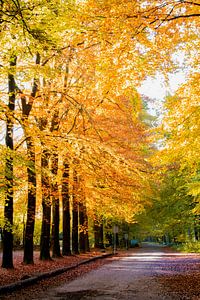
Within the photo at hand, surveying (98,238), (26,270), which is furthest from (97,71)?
(98,238)

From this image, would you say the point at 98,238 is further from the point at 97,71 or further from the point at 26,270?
the point at 97,71

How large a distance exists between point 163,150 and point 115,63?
4272 mm

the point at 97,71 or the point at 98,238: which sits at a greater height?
the point at 97,71

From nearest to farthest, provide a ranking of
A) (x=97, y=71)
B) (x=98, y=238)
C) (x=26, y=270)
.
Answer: (x=97, y=71)
(x=26, y=270)
(x=98, y=238)

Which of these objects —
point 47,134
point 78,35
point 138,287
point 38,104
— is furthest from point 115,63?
point 38,104

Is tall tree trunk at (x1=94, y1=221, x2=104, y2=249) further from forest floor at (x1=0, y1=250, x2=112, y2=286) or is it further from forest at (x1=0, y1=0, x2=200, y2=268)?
forest at (x1=0, y1=0, x2=200, y2=268)

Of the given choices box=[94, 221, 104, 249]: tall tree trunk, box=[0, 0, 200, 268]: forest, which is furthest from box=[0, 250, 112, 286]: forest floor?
box=[94, 221, 104, 249]: tall tree trunk

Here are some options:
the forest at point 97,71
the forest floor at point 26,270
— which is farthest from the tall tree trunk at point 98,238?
the forest at point 97,71

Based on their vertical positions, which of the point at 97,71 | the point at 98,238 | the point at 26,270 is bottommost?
the point at 26,270

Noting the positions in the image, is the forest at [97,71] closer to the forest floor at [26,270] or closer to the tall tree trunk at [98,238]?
the forest floor at [26,270]

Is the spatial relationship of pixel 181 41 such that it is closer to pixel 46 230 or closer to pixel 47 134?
pixel 47 134

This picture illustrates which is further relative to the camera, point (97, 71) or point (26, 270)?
point (26, 270)

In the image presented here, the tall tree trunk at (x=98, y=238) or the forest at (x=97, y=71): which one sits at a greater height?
the forest at (x=97, y=71)

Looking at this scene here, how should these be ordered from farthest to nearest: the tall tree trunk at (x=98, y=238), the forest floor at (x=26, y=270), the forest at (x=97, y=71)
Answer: the tall tree trunk at (x=98, y=238)
the forest floor at (x=26, y=270)
the forest at (x=97, y=71)
